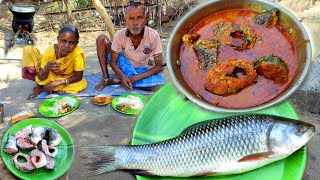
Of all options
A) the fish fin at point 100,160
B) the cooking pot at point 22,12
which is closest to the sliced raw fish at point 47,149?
the fish fin at point 100,160

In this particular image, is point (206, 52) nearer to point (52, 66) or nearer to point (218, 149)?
point (218, 149)

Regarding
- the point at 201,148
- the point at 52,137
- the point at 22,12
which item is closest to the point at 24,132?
the point at 52,137

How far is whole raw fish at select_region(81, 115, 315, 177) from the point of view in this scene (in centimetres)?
173

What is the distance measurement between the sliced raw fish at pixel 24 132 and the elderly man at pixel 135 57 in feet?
6.50

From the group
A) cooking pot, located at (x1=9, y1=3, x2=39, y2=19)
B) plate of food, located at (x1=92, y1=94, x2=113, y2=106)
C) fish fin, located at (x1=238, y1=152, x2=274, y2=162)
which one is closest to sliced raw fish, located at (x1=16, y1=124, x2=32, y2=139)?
plate of food, located at (x1=92, y1=94, x2=113, y2=106)

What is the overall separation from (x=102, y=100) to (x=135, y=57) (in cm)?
82

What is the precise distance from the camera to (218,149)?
5.89 ft

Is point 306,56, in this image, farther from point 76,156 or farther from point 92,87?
point 92,87

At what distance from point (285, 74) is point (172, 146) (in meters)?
0.87

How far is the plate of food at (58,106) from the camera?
4098 millimetres

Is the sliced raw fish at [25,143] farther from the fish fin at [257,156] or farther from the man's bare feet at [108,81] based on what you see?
the man's bare feet at [108,81]

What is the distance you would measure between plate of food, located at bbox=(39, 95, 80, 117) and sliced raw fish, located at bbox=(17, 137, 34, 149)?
54.0 inches

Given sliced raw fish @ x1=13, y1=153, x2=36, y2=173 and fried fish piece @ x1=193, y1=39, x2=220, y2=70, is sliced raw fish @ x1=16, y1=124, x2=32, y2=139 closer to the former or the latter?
sliced raw fish @ x1=13, y1=153, x2=36, y2=173

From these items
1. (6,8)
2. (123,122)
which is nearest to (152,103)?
(123,122)
